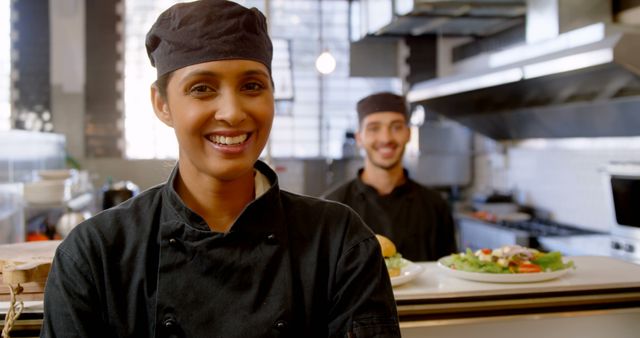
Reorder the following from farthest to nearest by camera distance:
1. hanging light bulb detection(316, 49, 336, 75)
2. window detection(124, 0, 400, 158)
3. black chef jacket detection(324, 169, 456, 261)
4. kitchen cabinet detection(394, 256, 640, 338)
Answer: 1. window detection(124, 0, 400, 158)
2. hanging light bulb detection(316, 49, 336, 75)
3. black chef jacket detection(324, 169, 456, 261)
4. kitchen cabinet detection(394, 256, 640, 338)

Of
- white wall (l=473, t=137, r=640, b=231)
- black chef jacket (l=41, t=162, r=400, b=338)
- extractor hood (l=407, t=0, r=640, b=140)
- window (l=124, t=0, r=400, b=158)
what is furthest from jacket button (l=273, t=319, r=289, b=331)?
window (l=124, t=0, r=400, b=158)

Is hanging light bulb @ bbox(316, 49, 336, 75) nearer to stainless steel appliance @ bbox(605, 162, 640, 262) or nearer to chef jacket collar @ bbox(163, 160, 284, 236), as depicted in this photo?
stainless steel appliance @ bbox(605, 162, 640, 262)

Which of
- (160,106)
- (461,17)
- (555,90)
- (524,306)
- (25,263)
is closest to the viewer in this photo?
(160,106)

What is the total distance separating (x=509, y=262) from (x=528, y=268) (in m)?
0.07

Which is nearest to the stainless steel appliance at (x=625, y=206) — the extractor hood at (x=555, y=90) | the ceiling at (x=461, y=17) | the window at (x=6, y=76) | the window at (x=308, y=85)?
the extractor hood at (x=555, y=90)

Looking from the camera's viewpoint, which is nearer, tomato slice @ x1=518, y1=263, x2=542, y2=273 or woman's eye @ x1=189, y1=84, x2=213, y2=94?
woman's eye @ x1=189, y1=84, x2=213, y2=94

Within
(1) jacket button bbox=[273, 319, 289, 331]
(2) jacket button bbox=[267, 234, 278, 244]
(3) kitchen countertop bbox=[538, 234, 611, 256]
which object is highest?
(2) jacket button bbox=[267, 234, 278, 244]

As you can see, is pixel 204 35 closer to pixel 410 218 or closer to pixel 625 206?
pixel 410 218

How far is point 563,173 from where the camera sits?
18.9 ft

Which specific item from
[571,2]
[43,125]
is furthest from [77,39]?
[571,2]

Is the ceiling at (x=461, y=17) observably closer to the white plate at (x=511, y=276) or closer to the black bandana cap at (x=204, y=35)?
the white plate at (x=511, y=276)

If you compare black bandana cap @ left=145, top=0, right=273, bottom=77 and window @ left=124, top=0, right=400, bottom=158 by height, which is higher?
window @ left=124, top=0, right=400, bottom=158

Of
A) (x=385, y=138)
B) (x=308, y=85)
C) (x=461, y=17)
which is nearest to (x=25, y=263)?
(x=385, y=138)

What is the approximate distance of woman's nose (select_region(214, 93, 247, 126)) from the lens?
53.2 inches
